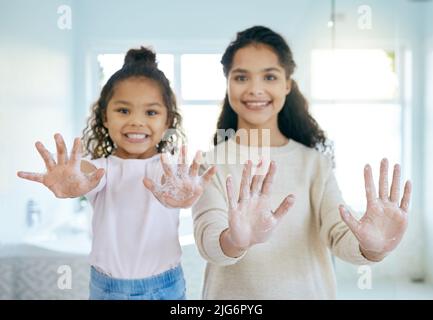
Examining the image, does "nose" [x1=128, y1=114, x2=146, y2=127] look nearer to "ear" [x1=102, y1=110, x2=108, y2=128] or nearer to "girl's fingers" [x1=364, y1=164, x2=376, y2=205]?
"ear" [x1=102, y1=110, x2=108, y2=128]

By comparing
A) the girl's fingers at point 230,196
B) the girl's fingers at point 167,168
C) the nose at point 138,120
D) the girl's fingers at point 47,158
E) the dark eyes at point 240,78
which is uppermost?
the dark eyes at point 240,78

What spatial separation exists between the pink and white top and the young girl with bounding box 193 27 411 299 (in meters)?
0.05

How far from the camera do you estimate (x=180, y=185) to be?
625 mm

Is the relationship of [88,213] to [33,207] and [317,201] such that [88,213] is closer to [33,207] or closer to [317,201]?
[33,207]

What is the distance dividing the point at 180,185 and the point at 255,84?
0.56 ft

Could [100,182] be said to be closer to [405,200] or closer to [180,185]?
[180,185]

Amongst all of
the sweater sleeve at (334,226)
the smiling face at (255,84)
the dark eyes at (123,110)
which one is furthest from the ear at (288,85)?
the dark eyes at (123,110)

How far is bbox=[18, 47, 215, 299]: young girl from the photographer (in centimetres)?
64

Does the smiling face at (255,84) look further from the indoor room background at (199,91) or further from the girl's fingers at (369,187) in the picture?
the girl's fingers at (369,187)

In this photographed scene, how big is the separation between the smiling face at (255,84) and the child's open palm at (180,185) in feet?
0.31

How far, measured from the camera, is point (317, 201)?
2.17ft

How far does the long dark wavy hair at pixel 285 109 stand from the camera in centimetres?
66

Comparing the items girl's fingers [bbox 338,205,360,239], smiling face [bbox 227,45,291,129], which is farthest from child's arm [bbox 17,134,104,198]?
girl's fingers [bbox 338,205,360,239]
